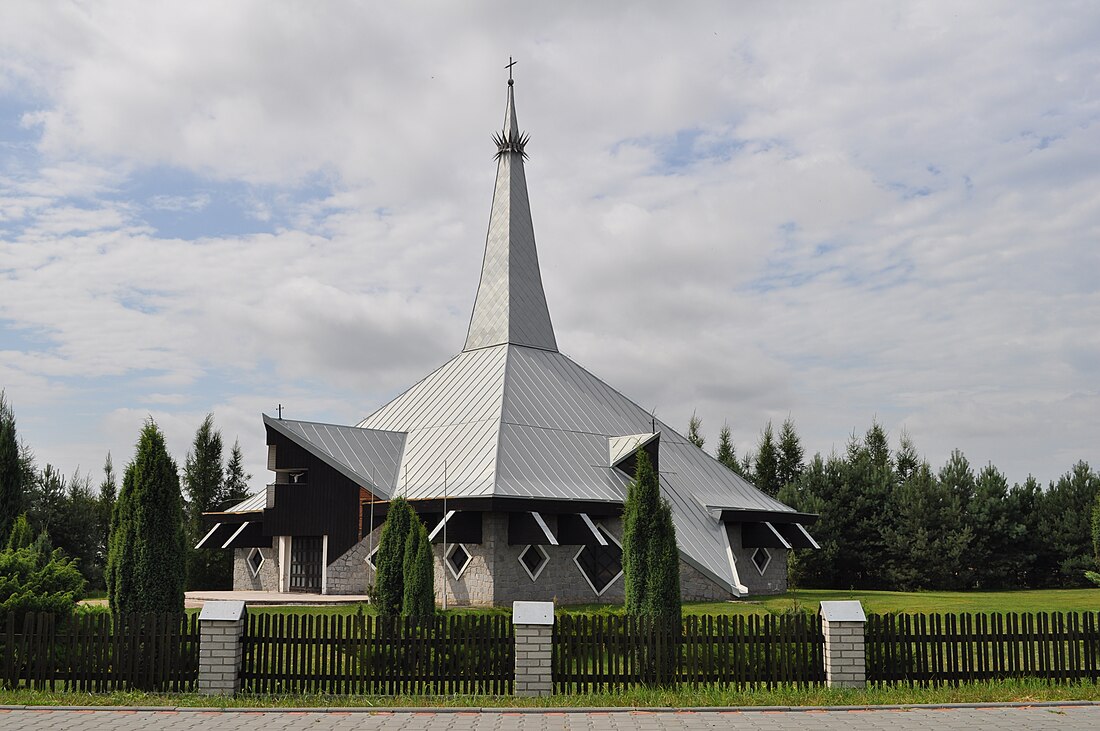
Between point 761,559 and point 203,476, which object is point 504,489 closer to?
point 761,559

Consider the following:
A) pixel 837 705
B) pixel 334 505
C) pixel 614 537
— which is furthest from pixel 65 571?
pixel 614 537

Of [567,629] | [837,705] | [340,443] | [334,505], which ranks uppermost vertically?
[340,443]

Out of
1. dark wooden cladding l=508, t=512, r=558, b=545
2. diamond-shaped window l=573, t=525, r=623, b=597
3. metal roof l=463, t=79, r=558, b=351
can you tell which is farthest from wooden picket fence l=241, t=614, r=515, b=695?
metal roof l=463, t=79, r=558, b=351

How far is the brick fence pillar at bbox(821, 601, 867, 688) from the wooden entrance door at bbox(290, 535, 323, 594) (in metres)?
17.3

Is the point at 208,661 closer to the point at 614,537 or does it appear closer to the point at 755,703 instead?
the point at 755,703

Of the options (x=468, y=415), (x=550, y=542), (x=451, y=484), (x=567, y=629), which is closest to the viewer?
(x=567, y=629)

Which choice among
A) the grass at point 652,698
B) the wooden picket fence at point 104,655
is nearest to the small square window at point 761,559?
the grass at point 652,698

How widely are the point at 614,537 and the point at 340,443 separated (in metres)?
7.74

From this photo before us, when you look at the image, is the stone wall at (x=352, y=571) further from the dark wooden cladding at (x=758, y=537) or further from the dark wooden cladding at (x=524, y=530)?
the dark wooden cladding at (x=758, y=537)

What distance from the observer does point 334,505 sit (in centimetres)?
2522

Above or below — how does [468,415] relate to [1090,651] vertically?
above

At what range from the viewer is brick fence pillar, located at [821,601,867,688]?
1112 cm

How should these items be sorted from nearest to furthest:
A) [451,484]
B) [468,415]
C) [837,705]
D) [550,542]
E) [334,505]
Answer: [837,705]
[550,542]
[451,484]
[334,505]
[468,415]

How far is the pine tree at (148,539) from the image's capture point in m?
12.8
